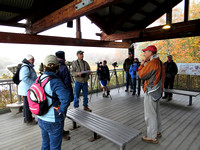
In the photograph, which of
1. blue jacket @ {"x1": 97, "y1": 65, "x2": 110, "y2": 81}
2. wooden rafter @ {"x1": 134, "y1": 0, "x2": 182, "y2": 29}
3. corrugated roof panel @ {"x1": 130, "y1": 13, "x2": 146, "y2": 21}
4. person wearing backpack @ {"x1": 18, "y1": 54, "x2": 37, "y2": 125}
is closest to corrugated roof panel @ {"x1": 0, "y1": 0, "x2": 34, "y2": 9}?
person wearing backpack @ {"x1": 18, "y1": 54, "x2": 37, "y2": 125}

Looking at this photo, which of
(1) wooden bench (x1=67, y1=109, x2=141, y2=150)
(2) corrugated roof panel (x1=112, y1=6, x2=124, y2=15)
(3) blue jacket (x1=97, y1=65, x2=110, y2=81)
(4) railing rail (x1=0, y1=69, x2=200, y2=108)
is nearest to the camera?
(1) wooden bench (x1=67, y1=109, x2=141, y2=150)

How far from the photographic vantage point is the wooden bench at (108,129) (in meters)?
1.71

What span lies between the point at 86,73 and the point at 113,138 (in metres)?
1.94

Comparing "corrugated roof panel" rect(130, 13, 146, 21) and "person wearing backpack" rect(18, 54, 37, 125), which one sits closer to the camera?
"person wearing backpack" rect(18, 54, 37, 125)

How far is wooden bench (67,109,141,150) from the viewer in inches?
67.4

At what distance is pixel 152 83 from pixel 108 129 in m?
0.99

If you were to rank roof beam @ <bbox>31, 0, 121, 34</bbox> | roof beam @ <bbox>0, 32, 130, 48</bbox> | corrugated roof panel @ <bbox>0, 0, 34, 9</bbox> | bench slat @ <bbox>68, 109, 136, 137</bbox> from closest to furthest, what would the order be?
bench slat @ <bbox>68, 109, 136, 137</bbox>
roof beam @ <bbox>31, 0, 121, 34</bbox>
corrugated roof panel @ <bbox>0, 0, 34, 9</bbox>
roof beam @ <bbox>0, 32, 130, 48</bbox>

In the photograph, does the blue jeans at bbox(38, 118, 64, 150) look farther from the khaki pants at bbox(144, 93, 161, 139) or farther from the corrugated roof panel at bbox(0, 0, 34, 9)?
the corrugated roof panel at bbox(0, 0, 34, 9)

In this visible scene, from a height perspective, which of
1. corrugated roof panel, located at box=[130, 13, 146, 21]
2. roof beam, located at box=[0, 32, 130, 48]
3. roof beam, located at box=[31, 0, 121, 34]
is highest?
corrugated roof panel, located at box=[130, 13, 146, 21]

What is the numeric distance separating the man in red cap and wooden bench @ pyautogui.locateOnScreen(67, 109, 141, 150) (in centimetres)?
40

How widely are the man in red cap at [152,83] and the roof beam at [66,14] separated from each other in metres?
1.09

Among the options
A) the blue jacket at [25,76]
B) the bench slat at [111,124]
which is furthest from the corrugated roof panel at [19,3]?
the bench slat at [111,124]

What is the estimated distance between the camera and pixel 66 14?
9.64 feet

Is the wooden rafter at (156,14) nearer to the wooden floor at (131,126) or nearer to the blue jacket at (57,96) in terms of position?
the wooden floor at (131,126)
